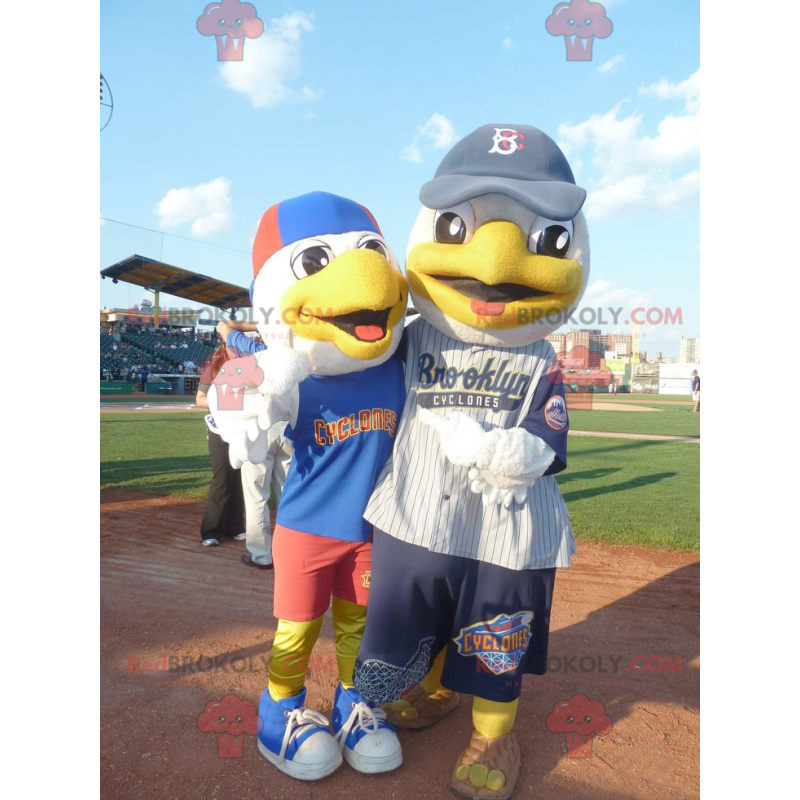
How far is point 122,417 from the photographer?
16516mm

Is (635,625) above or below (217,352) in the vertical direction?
below

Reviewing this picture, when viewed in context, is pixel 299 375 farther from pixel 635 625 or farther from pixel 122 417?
pixel 122 417

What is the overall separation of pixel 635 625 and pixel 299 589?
2.54 metres

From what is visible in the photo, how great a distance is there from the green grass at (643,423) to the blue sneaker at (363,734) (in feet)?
43.4

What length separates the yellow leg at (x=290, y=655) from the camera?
2387 mm

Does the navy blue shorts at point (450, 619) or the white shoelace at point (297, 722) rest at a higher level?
the navy blue shorts at point (450, 619)

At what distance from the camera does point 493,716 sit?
2.36 metres

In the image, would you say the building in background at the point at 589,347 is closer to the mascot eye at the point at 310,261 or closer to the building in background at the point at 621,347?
the building in background at the point at 621,347

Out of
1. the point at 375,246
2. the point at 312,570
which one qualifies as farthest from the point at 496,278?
the point at 312,570

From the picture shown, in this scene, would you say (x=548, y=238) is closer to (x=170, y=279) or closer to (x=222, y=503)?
(x=222, y=503)

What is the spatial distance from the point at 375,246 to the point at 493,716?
1855 millimetres

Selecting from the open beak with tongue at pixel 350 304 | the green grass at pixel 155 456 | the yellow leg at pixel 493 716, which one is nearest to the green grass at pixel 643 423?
the green grass at pixel 155 456

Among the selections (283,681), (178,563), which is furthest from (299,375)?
(178,563)

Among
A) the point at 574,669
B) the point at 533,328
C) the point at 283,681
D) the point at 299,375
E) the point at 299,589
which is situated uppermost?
the point at 533,328
